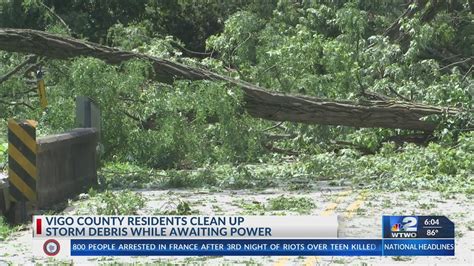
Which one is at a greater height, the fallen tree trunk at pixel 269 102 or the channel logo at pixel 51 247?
the fallen tree trunk at pixel 269 102

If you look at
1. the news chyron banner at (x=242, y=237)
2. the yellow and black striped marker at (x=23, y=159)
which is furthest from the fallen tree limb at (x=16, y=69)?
the news chyron banner at (x=242, y=237)

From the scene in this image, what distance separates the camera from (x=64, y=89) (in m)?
12.9

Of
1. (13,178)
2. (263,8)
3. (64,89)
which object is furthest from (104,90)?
Answer: (263,8)

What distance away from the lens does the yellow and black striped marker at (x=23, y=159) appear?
9.39 metres

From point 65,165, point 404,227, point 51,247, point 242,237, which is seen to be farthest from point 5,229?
point 404,227

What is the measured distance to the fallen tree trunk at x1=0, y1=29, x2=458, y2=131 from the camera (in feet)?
42.3

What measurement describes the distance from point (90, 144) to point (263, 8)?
12.1 metres

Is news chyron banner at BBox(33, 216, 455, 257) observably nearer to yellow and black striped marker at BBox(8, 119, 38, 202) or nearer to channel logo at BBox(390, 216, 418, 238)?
channel logo at BBox(390, 216, 418, 238)

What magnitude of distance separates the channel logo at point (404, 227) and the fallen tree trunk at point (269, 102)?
6.81m

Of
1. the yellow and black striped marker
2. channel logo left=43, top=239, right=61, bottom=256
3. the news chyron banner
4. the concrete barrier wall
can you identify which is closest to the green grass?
Result: the yellow and black striped marker

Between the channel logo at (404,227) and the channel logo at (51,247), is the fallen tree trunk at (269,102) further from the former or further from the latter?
the channel logo at (404,227)

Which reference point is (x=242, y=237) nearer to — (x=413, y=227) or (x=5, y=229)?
(x=413, y=227)

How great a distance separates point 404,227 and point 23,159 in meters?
4.76

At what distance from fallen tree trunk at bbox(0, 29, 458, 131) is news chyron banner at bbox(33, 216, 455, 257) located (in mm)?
6508
